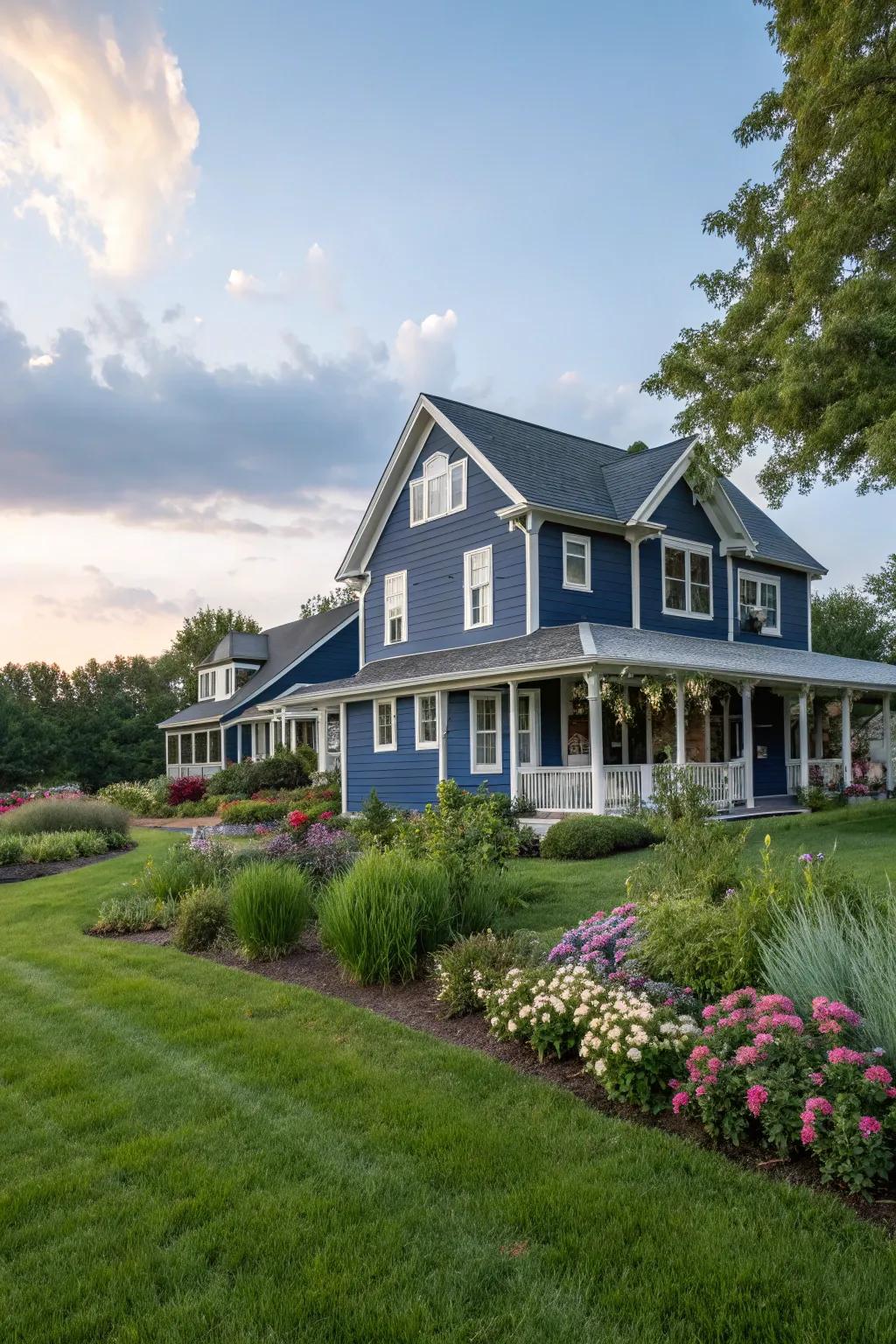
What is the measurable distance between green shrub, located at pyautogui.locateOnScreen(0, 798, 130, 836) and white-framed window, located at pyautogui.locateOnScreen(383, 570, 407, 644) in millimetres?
7828

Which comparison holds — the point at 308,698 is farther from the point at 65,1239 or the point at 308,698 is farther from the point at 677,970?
the point at 65,1239

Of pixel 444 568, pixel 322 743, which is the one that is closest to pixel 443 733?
pixel 444 568

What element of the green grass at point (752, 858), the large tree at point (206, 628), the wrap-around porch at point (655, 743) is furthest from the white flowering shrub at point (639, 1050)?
the large tree at point (206, 628)

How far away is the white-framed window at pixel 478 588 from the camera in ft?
62.6

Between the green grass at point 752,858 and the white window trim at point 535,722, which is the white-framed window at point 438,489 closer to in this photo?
the white window trim at point 535,722

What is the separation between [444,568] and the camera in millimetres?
20438

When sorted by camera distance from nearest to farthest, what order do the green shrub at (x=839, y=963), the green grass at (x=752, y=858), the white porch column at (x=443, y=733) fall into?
the green shrub at (x=839, y=963) < the green grass at (x=752, y=858) < the white porch column at (x=443, y=733)

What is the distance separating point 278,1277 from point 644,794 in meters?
14.2

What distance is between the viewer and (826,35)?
1123cm

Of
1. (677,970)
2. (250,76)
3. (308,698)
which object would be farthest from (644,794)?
(250,76)

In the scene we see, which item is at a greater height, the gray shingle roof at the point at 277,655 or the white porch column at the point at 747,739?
the gray shingle roof at the point at 277,655

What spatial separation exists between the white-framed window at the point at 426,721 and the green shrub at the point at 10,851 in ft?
27.9

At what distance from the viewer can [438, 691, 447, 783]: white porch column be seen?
1891 centimetres

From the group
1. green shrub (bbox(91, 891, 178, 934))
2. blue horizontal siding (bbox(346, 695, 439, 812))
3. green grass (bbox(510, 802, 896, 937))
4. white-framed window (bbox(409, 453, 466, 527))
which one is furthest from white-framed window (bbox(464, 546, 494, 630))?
green shrub (bbox(91, 891, 178, 934))
